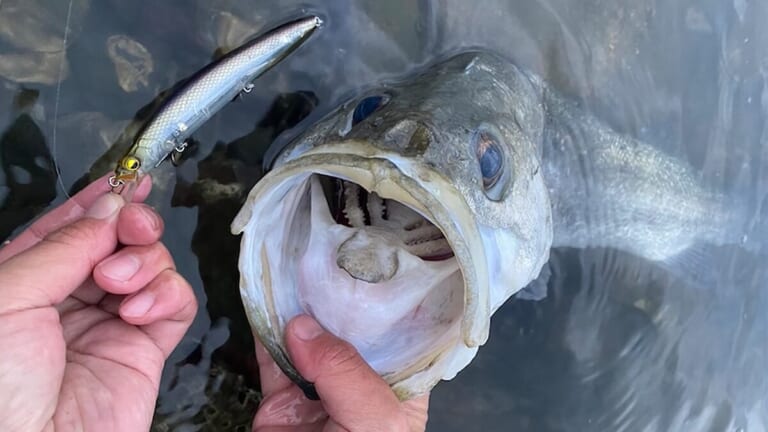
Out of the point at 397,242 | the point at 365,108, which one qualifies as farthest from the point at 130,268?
the point at 365,108

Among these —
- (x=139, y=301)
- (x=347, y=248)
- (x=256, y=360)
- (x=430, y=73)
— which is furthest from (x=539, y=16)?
(x=139, y=301)

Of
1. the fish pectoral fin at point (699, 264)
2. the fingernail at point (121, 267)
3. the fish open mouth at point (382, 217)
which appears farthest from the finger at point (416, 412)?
the fish pectoral fin at point (699, 264)

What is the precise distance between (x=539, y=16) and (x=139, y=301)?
2093mm

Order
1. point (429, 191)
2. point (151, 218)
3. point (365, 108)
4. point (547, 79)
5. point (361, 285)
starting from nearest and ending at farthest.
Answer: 1. point (429, 191)
2. point (151, 218)
3. point (361, 285)
4. point (365, 108)
5. point (547, 79)

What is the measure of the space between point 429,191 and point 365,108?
0.71 metres

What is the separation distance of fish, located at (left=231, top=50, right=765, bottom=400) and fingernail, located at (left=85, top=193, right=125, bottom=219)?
34 cm

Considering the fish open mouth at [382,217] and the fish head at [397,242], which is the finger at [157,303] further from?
the fish open mouth at [382,217]

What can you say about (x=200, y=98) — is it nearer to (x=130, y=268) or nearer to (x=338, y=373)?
(x=130, y=268)

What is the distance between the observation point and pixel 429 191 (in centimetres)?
177

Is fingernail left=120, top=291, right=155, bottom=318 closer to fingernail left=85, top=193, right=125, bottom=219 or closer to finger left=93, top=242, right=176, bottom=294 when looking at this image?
finger left=93, top=242, right=176, bottom=294

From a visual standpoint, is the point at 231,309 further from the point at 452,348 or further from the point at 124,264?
the point at 452,348

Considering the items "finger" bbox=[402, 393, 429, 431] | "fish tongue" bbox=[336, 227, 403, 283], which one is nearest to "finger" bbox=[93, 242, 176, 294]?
"fish tongue" bbox=[336, 227, 403, 283]

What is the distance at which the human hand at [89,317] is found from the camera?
1789 mm

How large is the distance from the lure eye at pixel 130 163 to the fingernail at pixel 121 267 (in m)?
0.36
